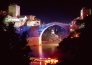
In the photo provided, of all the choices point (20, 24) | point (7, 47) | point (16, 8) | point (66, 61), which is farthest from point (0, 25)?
point (16, 8)

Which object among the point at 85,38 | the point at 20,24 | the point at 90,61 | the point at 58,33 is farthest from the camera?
the point at 58,33

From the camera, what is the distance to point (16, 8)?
56.9 meters

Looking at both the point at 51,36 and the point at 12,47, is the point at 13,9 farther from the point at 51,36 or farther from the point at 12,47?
the point at 12,47

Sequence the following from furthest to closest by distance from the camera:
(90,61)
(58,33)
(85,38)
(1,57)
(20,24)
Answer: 1. (58,33)
2. (20,24)
3. (85,38)
4. (90,61)
5. (1,57)

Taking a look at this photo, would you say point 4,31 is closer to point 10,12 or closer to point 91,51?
point 91,51

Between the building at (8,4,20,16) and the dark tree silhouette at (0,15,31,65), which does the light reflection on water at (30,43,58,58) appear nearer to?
the dark tree silhouette at (0,15,31,65)

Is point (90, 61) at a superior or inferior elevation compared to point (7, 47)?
inferior

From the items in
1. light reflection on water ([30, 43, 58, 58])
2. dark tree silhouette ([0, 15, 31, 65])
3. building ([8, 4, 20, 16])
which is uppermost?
building ([8, 4, 20, 16])

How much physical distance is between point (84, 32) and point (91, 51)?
79cm

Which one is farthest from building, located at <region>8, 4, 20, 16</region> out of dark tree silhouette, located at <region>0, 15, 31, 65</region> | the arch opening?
dark tree silhouette, located at <region>0, 15, 31, 65</region>

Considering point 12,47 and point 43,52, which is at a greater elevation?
point 12,47

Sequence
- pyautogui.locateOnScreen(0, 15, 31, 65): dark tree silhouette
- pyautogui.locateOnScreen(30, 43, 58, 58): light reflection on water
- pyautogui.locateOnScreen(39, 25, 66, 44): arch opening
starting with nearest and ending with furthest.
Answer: pyautogui.locateOnScreen(0, 15, 31, 65): dark tree silhouette → pyautogui.locateOnScreen(30, 43, 58, 58): light reflection on water → pyautogui.locateOnScreen(39, 25, 66, 44): arch opening

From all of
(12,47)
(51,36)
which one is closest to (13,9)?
(51,36)

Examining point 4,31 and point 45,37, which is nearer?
point 4,31
